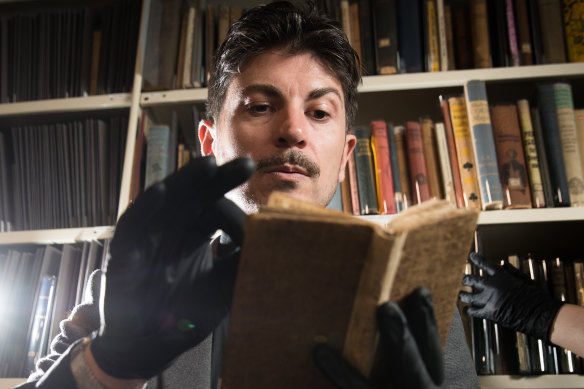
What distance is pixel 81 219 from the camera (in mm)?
1380

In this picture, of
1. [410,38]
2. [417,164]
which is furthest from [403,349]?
[410,38]

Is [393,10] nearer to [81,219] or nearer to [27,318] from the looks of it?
[81,219]

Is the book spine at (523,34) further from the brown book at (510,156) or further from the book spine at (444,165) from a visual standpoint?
the book spine at (444,165)

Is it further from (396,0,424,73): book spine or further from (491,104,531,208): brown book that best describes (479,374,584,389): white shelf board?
(396,0,424,73): book spine

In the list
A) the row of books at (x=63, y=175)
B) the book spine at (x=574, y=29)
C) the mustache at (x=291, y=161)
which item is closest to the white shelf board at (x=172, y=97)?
the row of books at (x=63, y=175)

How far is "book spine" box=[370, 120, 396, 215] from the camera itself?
1287 mm

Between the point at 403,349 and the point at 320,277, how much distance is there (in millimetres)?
133

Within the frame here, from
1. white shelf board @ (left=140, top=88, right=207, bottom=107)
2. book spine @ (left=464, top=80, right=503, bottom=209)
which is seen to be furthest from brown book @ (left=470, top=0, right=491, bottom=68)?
white shelf board @ (left=140, top=88, right=207, bottom=107)

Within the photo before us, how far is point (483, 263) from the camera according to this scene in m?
1.21

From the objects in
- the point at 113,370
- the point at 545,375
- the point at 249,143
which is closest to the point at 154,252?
the point at 113,370

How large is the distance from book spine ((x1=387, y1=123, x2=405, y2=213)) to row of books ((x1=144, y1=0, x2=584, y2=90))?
209 millimetres

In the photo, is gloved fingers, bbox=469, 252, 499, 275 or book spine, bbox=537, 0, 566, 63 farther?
book spine, bbox=537, 0, 566, 63

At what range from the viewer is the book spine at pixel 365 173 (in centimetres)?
129

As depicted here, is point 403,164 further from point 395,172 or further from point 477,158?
point 477,158
